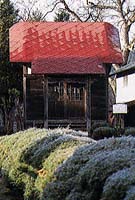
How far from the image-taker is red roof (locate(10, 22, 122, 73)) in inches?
1057

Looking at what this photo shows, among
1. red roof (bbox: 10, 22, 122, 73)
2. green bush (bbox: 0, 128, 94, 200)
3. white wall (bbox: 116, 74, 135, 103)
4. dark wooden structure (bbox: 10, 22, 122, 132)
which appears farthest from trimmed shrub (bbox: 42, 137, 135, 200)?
white wall (bbox: 116, 74, 135, 103)

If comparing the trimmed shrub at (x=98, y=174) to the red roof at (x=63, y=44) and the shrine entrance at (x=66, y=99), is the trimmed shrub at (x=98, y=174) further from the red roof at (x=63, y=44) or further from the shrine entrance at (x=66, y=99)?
the shrine entrance at (x=66, y=99)

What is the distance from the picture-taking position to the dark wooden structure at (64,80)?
86.7 ft

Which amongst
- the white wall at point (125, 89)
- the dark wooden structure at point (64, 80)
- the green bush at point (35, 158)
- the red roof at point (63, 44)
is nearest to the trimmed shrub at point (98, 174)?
the green bush at point (35, 158)

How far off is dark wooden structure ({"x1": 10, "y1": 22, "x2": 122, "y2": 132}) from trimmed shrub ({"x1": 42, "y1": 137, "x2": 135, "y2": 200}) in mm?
18889

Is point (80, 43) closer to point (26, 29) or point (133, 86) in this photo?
point (26, 29)

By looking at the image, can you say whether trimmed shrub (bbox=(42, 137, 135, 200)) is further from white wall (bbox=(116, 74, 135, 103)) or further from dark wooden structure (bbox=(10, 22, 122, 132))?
white wall (bbox=(116, 74, 135, 103))

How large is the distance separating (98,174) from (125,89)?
38.6 metres

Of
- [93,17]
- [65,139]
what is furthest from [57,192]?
[93,17]

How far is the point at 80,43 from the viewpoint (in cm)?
2839

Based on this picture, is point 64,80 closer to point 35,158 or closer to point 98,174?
point 35,158

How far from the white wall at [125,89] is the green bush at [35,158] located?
30078 millimetres

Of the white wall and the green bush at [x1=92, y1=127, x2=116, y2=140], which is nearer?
the green bush at [x1=92, y1=127, x2=116, y2=140]

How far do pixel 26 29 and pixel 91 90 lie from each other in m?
5.23
